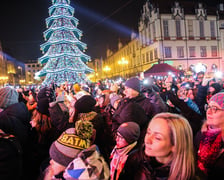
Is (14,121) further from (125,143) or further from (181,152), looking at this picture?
(181,152)

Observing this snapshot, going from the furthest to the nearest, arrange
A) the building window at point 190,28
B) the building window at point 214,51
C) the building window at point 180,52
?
the building window at point 214,51
the building window at point 190,28
the building window at point 180,52

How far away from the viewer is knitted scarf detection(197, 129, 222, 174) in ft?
7.52

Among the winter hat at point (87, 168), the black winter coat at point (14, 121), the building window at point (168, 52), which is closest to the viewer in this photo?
the winter hat at point (87, 168)

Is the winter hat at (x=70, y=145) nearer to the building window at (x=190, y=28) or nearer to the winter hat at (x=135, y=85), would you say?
the winter hat at (x=135, y=85)

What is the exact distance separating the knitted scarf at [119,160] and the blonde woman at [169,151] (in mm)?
545

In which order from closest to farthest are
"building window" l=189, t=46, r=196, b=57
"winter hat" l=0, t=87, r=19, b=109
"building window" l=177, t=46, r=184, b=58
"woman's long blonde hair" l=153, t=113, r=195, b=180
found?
1. "woman's long blonde hair" l=153, t=113, r=195, b=180
2. "winter hat" l=0, t=87, r=19, b=109
3. "building window" l=177, t=46, r=184, b=58
4. "building window" l=189, t=46, r=196, b=57

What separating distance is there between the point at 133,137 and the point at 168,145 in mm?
885

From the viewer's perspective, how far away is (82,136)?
87.8 inches

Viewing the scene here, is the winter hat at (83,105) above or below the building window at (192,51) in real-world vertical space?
below

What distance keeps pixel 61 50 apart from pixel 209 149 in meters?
17.5

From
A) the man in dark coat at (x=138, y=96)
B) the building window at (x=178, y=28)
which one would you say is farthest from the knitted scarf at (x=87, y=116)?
the building window at (x=178, y=28)

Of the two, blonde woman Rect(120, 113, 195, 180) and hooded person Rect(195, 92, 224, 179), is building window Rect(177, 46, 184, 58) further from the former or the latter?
blonde woman Rect(120, 113, 195, 180)

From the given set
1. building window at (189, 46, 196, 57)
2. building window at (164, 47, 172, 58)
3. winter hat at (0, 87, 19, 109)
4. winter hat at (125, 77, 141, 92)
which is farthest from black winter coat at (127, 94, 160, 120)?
building window at (189, 46, 196, 57)

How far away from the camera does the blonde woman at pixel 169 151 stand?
1.89 metres
